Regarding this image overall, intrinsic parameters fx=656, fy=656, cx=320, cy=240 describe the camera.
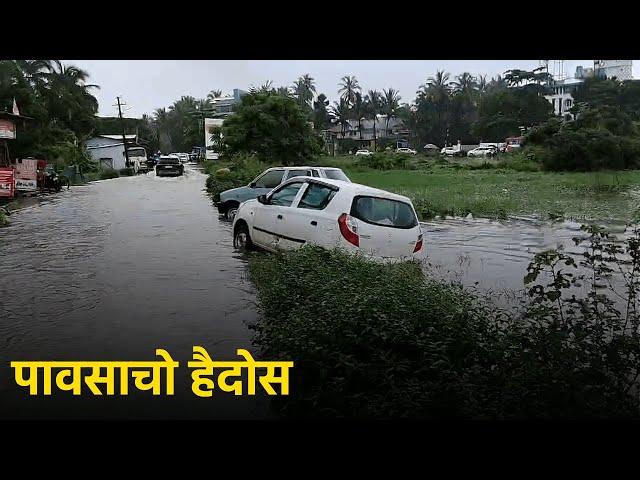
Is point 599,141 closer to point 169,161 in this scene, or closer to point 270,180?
point 270,180

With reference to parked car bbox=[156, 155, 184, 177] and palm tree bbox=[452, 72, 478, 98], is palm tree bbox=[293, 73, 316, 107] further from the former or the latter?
palm tree bbox=[452, 72, 478, 98]

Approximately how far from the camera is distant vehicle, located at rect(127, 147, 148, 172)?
58.3 m

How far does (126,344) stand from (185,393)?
5.49ft

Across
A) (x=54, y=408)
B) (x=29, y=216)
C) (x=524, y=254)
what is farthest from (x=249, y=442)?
(x=29, y=216)

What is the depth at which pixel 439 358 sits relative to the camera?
5379 millimetres

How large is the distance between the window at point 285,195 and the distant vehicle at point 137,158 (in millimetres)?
48895

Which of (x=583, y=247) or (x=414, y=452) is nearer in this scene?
(x=414, y=452)

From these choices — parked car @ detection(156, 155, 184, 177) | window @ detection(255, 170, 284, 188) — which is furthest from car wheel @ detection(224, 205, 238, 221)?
parked car @ detection(156, 155, 184, 177)

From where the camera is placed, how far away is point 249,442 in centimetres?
409

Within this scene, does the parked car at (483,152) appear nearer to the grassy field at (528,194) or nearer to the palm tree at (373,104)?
the palm tree at (373,104)

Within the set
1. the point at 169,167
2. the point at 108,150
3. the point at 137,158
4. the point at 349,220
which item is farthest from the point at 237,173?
the point at 137,158

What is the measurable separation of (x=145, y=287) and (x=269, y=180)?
6.54 meters

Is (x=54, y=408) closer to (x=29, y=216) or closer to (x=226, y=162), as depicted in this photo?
(x=29, y=216)

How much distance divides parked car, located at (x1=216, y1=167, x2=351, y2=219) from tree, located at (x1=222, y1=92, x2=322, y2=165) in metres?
11.3
